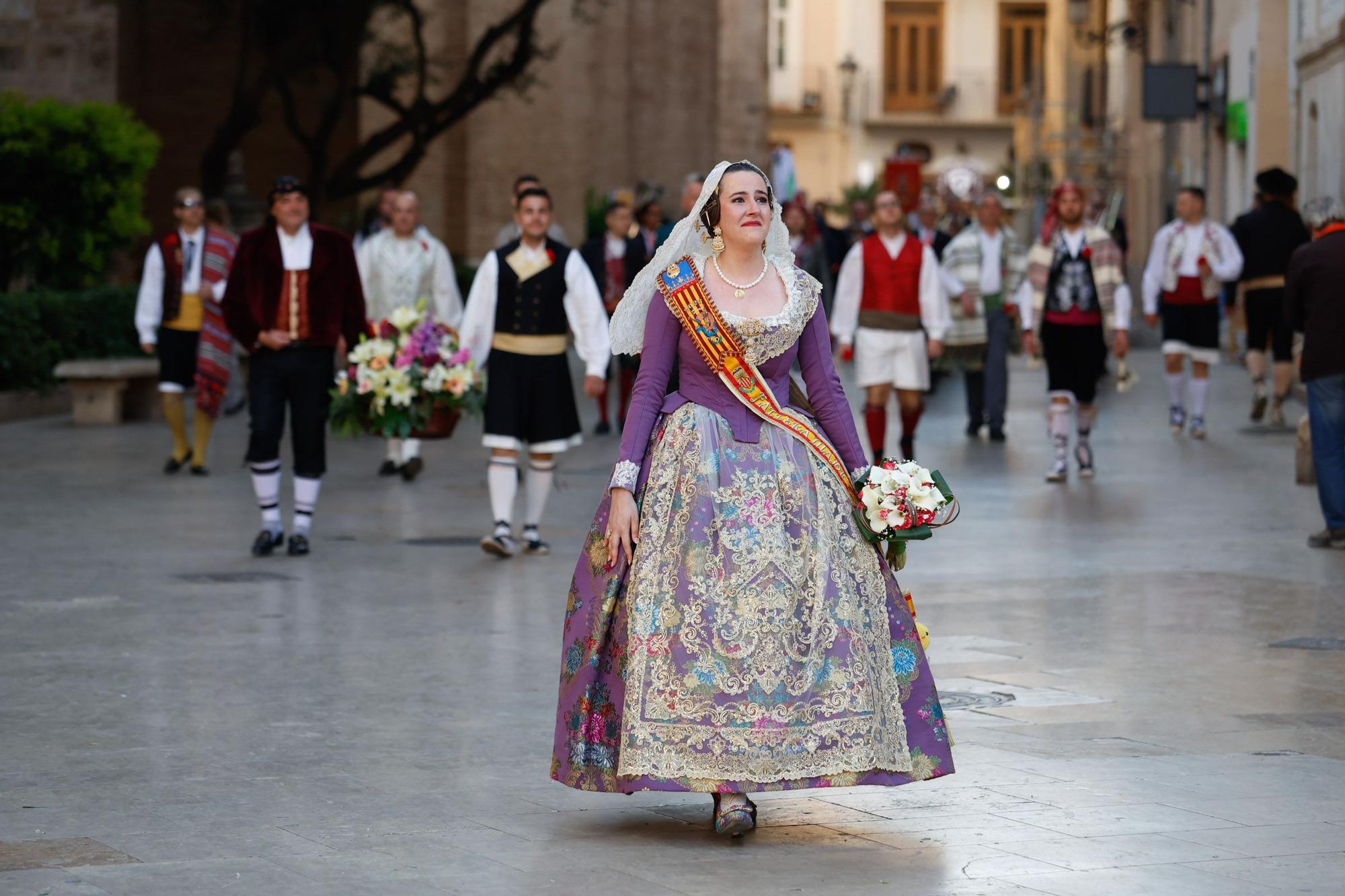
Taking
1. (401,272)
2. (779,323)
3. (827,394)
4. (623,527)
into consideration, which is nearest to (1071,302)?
(401,272)

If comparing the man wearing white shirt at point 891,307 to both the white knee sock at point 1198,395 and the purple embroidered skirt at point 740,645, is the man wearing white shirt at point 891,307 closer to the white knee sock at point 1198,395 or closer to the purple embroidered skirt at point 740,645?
the white knee sock at point 1198,395

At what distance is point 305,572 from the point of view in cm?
1145

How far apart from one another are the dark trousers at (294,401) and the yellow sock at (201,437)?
3805 mm

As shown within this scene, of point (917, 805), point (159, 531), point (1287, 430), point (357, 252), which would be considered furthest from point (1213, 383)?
point (917, 805)

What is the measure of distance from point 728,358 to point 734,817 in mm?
1282

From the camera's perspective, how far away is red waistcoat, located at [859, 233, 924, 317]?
15.5 meters

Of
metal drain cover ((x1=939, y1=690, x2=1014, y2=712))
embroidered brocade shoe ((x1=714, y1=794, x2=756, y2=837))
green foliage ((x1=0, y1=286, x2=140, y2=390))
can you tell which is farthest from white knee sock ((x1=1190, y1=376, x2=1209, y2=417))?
embroidered brocade shoe ((x1=714, y1=794, x2=756, y2=837))

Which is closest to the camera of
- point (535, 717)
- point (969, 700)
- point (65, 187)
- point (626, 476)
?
point (626, 476)

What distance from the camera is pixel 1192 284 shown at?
18453 millimetres

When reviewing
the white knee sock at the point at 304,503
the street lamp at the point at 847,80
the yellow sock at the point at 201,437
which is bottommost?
the white knee sock at the point at 304,503

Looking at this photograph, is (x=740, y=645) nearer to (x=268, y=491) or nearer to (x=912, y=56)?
(x=268, y=491)

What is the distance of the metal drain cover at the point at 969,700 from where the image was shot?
8.02m

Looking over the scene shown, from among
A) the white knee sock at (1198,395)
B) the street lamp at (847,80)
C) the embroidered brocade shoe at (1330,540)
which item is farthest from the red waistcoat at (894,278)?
the street lamp at (847,80)

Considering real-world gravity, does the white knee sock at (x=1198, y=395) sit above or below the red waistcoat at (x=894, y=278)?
below
